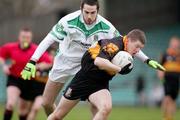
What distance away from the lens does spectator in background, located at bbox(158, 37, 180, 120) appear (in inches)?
691

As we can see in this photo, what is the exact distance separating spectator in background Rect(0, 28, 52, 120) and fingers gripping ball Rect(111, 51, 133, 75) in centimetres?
444

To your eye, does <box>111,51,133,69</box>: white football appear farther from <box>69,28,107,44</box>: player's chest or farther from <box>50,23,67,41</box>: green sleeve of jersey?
<box>50,23,67,41</box>: green sleeve of jersey

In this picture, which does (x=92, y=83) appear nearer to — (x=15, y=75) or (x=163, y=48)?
(x=15, y=75)

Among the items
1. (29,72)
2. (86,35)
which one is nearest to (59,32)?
(86,35)

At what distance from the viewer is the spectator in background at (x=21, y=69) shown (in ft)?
48.1

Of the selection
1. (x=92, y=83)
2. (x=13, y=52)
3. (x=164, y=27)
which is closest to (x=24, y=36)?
(x=13, y=52)

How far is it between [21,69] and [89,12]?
13.6 ft

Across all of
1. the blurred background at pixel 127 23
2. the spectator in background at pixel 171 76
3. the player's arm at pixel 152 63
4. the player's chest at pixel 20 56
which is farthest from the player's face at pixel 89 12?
the blurred background at pixel 127 23

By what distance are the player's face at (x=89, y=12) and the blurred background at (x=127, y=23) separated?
1928 centimetres

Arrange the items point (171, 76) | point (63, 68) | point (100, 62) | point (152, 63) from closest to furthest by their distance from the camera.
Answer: point (100, 62), point (152, 63), point (63, 68), point (171, 76)

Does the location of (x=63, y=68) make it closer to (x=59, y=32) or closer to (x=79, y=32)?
(x=59, y=32)

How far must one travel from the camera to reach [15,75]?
1469 centimetres

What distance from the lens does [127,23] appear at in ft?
126

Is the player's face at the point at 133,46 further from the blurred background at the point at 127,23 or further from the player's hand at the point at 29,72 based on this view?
the blurred background at the point at 127,23
